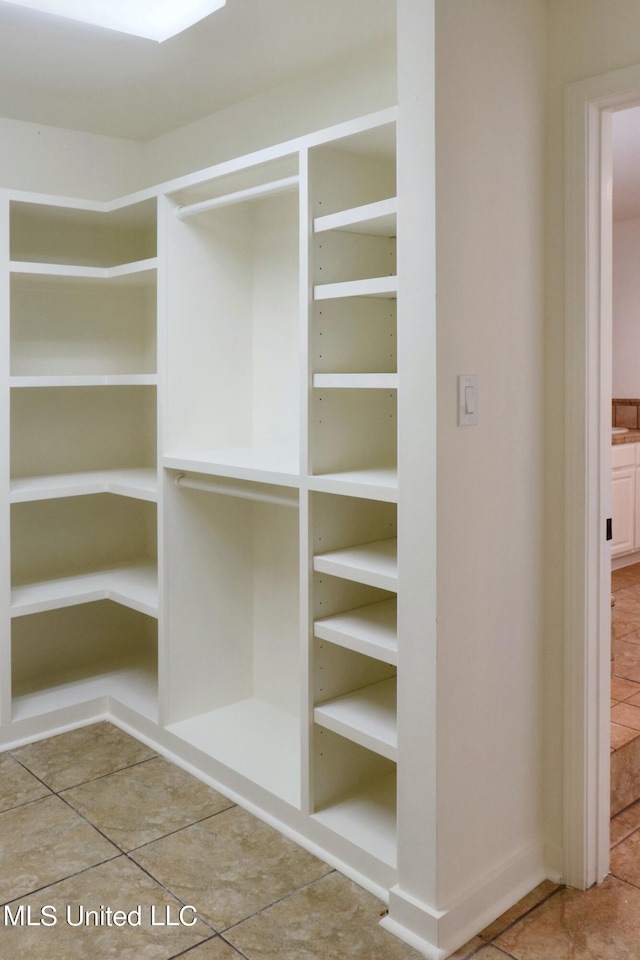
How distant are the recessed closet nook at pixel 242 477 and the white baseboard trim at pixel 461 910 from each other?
14mm

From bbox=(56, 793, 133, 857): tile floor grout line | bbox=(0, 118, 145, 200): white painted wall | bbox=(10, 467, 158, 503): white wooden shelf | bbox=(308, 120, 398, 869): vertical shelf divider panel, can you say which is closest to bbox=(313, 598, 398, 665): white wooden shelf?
bbox=(308, 120, 398, 869): vertical shelf divider panel

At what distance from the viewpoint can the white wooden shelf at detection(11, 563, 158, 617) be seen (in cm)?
312

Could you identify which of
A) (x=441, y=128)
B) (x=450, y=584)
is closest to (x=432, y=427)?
(x=450, y=584)

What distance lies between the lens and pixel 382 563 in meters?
2.25

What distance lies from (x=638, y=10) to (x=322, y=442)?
129 cm

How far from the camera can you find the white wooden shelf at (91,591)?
312 cm

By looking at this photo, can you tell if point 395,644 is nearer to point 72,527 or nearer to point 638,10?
point 638,10

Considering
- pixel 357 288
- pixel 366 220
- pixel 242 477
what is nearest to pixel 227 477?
pixel 242 477

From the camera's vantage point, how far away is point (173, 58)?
2641mm

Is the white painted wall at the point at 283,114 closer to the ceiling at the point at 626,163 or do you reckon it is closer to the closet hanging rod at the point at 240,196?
the closet hanging rod at the point at 240,196

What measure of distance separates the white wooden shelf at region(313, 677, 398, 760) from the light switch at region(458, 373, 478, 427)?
2.75 feet

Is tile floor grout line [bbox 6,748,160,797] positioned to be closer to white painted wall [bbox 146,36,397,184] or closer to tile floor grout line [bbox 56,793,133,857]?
tile floor grout line [bbox 56,793,133,857]

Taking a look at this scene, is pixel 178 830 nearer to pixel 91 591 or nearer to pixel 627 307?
pixel 91 591

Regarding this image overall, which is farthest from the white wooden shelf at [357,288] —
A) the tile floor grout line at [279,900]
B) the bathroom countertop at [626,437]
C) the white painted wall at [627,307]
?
the white painted wall at [627,307]
